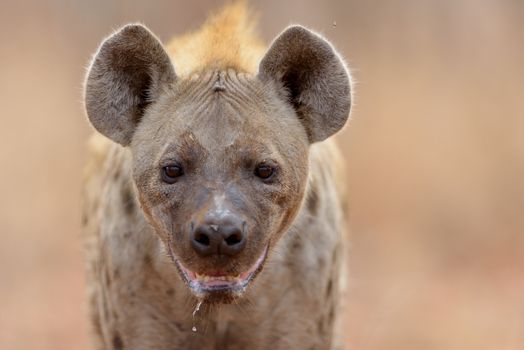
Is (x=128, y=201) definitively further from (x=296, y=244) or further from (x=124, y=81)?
(x=296, y=244)

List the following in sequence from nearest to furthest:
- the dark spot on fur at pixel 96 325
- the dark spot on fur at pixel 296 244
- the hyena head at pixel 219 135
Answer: the hyena head at pixel 219 135, the dark spot on fur at pixel 296 244, the dark spot on fur at pixel 96 325

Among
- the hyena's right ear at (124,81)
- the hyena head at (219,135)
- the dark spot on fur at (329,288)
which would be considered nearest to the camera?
the hyena head at (219,135)

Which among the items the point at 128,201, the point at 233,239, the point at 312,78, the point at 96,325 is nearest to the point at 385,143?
the point at 96,325

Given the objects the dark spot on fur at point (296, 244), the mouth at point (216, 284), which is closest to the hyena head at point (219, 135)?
the mouth at point (216, 284)

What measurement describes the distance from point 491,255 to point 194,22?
3.77 metres

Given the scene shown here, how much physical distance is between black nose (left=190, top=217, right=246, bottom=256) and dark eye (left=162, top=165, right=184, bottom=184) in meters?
0.23

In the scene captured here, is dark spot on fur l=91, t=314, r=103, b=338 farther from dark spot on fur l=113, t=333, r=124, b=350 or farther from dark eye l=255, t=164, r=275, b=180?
dark eye l=255, t=164, r=275, b=180

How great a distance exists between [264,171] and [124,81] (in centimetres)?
61

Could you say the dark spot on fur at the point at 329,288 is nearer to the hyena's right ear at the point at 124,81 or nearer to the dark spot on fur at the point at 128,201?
the dark spot on fur at the point at 128,201

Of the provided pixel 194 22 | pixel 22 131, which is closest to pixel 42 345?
pixel 22 131

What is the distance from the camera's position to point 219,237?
3.90 meters

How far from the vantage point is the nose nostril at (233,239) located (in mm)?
3913

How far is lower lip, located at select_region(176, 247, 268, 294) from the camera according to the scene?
4.09m

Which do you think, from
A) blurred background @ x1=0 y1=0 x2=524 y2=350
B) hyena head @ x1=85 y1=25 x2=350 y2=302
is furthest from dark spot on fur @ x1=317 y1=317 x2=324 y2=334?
blurred background @ x1=0 y1=0 x2=524 y2=350
